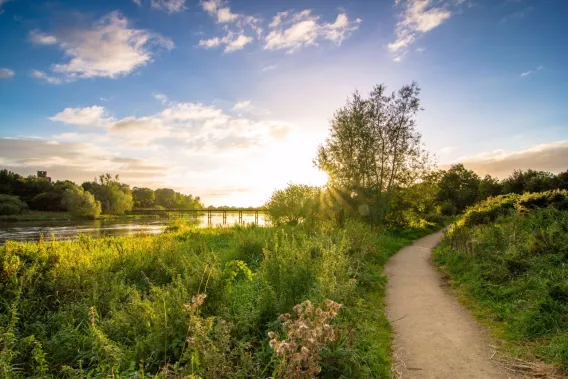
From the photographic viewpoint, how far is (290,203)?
23141mm

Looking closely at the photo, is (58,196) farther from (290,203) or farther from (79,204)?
(290,203)

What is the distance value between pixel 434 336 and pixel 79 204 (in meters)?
67.0

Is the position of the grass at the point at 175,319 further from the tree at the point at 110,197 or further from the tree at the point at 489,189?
the tree at the point at 110,197

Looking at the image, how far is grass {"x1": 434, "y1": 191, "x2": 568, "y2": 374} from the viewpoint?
516 cm

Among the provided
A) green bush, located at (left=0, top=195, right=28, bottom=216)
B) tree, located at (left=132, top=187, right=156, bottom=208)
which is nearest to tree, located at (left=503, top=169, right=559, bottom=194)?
green bush, located at (left=0, top=195, right=28, bottom=216)

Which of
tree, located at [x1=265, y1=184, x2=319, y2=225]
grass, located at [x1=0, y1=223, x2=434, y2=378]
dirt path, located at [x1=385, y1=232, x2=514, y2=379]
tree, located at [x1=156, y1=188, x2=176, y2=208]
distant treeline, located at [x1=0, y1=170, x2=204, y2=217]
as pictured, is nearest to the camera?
grass, located at [x1=0, y1=223, x2=434, y2=378]

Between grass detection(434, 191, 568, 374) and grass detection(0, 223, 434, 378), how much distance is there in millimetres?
2069

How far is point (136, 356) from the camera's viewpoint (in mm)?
4164

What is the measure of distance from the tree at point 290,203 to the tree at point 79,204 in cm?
4945

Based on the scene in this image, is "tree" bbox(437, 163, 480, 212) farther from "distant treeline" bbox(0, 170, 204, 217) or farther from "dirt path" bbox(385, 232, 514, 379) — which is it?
"distant treeline" bbox(0, 170, 204, 217)

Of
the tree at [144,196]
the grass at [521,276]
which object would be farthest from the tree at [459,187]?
the tree at [144,196]

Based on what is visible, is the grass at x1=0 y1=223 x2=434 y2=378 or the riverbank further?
the riverbank

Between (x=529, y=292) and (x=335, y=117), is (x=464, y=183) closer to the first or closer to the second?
(x=335, y=117)

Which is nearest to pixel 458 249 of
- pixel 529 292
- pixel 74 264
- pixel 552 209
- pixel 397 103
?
pixel 552 209
